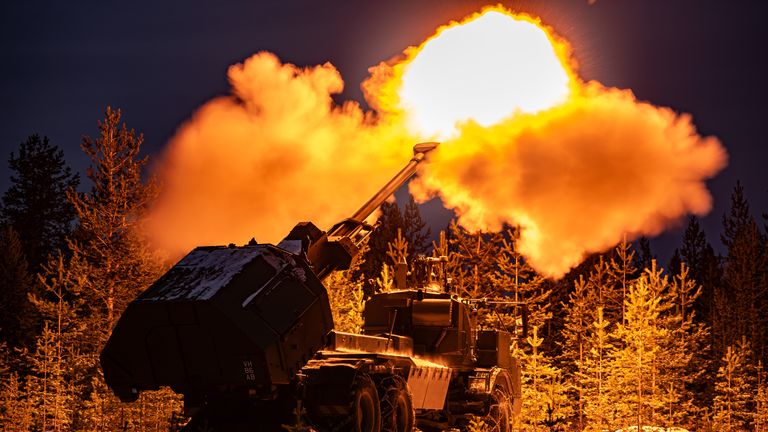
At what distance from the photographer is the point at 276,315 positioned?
1466 centimetres

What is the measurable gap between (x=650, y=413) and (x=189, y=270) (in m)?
30.7

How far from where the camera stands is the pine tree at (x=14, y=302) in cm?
5741

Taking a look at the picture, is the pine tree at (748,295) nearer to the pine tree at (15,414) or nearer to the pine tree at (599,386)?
the pine tree at (599,386)

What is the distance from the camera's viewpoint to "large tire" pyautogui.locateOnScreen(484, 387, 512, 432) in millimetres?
23141

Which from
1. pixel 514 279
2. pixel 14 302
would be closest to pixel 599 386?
pixel 514 279

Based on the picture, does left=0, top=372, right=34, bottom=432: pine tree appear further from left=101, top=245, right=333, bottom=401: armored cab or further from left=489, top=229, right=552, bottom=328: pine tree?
left=101, top=245, right=333, bottom=401: armored cab

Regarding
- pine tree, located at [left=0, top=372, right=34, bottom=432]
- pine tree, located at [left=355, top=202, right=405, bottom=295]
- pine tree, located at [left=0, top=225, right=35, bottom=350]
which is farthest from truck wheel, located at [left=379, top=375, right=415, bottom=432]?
pine tree, located at [left=355, top=202, right=405, bottom=295]

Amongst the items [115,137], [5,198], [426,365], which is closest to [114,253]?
[115,137]

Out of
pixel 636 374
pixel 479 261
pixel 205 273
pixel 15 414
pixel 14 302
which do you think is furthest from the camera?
pixel 14 302

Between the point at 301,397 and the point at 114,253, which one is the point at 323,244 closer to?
the point at 301,397

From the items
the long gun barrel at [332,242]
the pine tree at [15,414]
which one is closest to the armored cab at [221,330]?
the long gun barrel at [332,242]

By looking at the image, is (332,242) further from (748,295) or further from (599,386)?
(748,295)

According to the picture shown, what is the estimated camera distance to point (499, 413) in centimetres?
2336

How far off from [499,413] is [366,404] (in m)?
8.30
